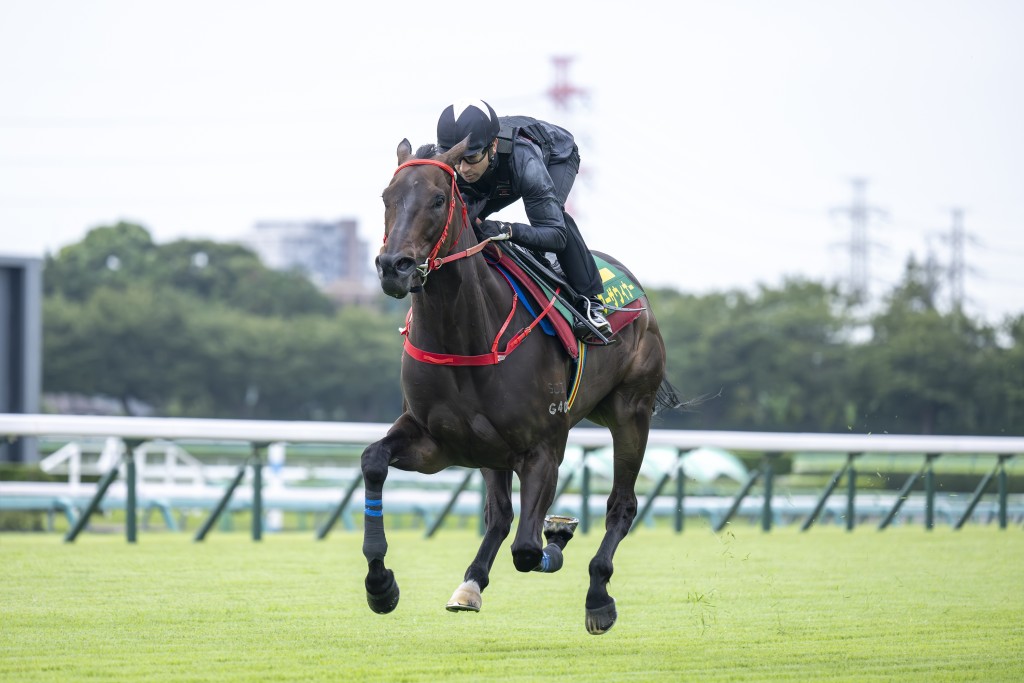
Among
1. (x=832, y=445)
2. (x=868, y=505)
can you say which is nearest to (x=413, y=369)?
(x=832, y=445)

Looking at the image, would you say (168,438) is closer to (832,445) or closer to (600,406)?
(600,406)

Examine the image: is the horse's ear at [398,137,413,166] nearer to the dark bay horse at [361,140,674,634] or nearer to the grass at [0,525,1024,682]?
the dark bay horse at [361,140,674,634]

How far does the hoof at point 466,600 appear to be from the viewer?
5012 millimetres

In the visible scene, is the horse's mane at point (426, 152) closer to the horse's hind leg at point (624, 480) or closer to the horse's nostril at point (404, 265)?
the horse's nostril at point (404, 265)

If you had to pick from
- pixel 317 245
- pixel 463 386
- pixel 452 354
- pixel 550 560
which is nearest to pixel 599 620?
pixel 550 560

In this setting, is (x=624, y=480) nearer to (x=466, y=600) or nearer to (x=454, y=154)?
(x=466, y=600)

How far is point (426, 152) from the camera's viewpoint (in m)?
4.89

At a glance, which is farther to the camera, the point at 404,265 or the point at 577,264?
the point at 577,264

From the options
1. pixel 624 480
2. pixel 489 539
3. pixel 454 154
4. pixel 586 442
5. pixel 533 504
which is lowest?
pixel 586 442

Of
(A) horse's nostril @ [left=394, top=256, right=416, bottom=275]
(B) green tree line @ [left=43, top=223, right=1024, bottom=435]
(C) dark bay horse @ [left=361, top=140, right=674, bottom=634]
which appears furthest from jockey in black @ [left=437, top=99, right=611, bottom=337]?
(B) green tree line @ [left=43, top=223, right=1024, bottom=435]

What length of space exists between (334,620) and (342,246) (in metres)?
79.1

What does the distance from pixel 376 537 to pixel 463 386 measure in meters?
0.64

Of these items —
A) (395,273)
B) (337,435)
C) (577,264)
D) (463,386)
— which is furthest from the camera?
(337,435)

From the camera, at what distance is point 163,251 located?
43469 mm
